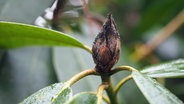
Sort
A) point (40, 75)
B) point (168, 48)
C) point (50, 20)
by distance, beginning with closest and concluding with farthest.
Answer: point (40, 75) < point (50, 20) < point (168, 48)

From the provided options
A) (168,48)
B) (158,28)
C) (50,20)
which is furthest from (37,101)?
(158,28)

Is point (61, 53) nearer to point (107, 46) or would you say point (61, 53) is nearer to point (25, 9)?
point (25, 9)

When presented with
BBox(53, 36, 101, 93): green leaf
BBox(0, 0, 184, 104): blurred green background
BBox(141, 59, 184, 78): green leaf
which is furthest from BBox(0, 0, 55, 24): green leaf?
BBox(141, 59, 184, 78): green leaf

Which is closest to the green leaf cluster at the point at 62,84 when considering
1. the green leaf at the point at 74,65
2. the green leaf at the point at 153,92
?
the green leaf at the point at 153,92

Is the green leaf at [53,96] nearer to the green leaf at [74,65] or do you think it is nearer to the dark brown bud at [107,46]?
the dark brown bud at [107,46]

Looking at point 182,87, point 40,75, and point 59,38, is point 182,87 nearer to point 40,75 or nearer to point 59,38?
point 40,75
